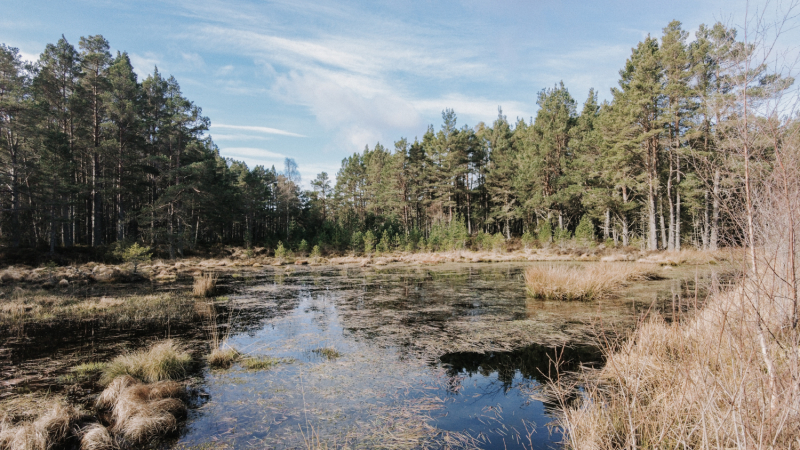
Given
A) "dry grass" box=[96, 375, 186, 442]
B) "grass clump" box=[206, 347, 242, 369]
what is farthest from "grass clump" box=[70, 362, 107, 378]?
"grass clump" box=[206, 347, 242, 369]

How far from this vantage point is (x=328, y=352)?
675cm

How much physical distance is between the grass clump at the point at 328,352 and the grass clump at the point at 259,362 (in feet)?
2.32

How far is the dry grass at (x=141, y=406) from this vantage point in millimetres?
3979

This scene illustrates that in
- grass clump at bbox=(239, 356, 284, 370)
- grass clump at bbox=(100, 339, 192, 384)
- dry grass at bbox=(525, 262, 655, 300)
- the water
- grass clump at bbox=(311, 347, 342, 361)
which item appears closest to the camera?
the water

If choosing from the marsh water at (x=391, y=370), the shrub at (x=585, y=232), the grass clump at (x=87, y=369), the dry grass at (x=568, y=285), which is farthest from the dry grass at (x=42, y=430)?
the shrub at (x=585, y=232)

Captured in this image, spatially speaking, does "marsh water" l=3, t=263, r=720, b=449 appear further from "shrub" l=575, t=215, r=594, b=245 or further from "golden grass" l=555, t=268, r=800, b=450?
"shrub" l=575, t=215, r=594, b=245

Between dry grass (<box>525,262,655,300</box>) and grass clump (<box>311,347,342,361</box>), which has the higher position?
dry grass (<box>525,262,655,300</box>)

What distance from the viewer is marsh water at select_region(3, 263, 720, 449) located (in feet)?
13.0

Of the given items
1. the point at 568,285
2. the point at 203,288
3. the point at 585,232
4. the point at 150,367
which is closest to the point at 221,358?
the point at 150,367

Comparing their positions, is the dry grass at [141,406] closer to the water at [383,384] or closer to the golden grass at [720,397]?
the water at [383,384]

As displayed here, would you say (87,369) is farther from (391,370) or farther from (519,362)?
(519,362)

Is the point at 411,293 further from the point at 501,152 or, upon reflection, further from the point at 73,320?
the point at 501,152

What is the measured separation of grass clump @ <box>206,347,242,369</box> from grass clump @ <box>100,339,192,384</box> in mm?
399

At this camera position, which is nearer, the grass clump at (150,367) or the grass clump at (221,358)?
the grass clump at (150,367)
